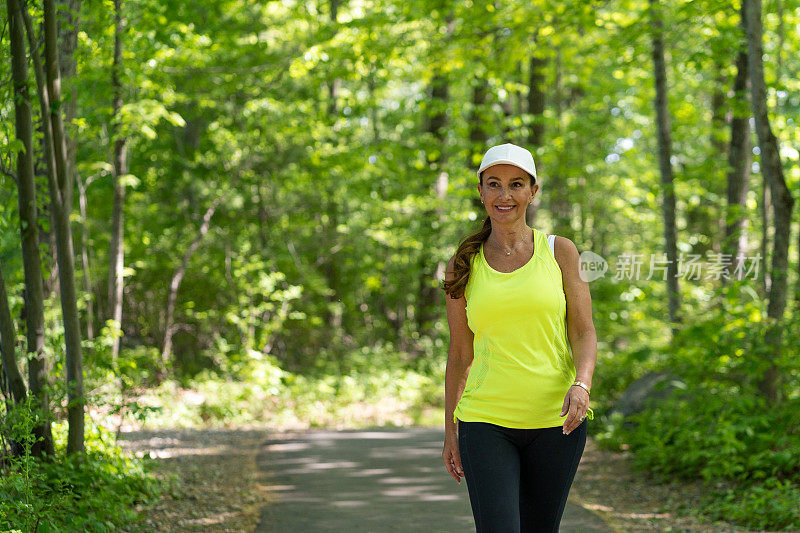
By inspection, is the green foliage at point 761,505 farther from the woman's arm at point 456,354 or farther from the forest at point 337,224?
the woman's arm at point 456,354

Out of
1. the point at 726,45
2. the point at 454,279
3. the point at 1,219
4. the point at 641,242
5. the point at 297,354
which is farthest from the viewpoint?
the point at 641,242

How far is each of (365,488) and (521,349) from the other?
15.7 feet

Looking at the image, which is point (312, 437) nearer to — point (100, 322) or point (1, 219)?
point (100, 322)

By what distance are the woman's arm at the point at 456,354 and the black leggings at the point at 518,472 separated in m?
0.23

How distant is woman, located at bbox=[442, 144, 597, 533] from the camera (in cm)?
312

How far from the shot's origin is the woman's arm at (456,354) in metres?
3.42

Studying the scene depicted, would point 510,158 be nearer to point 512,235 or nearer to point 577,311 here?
point 512,235

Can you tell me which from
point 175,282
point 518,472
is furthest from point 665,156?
point 518,472

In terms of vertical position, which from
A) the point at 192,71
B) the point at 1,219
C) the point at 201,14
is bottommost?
the point at 1,219

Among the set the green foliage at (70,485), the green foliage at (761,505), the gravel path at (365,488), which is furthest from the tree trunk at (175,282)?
the green foliage at (761,505)

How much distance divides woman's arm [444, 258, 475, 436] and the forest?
237 centimetres

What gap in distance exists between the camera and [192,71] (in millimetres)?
14547

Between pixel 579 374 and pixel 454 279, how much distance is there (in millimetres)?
606

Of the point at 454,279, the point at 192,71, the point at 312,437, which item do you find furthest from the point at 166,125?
the point at 454,279
